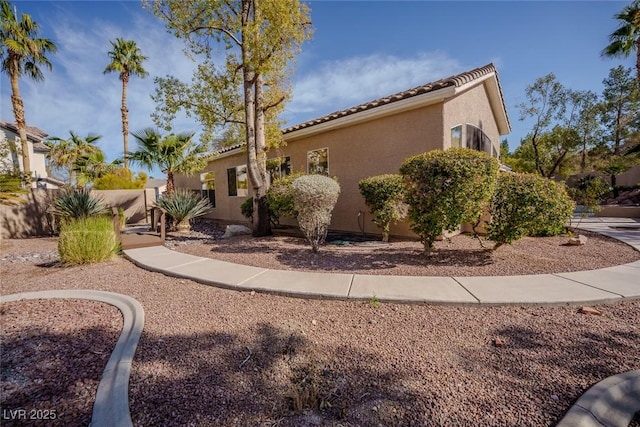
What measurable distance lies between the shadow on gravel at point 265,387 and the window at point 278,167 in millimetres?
9617

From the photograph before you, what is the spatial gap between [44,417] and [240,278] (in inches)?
113

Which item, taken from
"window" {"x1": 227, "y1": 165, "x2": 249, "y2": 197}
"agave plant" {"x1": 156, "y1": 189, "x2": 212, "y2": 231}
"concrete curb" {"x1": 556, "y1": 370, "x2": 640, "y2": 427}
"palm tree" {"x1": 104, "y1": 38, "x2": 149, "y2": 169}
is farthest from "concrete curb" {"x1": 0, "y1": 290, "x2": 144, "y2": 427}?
"palm tree" {"x1": 104, "y1": 38, "x2": 149, "y2": 169}

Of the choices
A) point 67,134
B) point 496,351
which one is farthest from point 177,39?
point 67,134

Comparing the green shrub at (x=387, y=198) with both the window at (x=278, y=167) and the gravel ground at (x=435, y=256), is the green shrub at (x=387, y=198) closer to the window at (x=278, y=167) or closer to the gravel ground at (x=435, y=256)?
the gravel ground at (x=435, y=256)

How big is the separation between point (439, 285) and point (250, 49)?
790cm

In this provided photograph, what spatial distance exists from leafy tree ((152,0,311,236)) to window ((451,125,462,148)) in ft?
17.6

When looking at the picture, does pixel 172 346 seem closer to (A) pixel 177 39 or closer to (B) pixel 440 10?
(A) pixel 177 39

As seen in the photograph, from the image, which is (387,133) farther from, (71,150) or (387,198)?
(71,150)

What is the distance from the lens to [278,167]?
40.2ft

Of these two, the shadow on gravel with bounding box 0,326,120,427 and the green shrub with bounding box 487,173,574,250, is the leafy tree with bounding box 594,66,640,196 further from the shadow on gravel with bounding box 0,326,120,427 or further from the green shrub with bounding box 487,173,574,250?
the shadow on gravel with bounding box 0,326,120,427

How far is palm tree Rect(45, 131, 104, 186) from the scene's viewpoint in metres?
18.7

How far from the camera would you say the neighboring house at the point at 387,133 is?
7.51m

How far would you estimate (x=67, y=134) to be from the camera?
20.6 metres

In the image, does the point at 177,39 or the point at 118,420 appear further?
the point at 177,39
